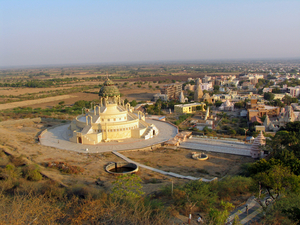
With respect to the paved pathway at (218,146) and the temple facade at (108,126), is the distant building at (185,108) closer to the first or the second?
the temple facade at (108,126)

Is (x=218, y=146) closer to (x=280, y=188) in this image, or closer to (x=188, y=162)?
(x=188, y=162)

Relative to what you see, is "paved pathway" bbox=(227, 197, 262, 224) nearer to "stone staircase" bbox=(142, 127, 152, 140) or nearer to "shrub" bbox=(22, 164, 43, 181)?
"shrub" bbox=(22, 164, 43, 181)

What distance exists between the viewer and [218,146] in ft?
95.1

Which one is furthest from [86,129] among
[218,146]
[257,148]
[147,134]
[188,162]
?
[257,148]

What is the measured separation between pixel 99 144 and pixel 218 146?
1427 centimetres

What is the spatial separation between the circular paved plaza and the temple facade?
858 mm

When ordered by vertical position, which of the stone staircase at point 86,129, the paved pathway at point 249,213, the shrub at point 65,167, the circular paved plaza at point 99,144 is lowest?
the circular paved plaza at point 99,144

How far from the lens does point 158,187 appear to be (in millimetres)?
17641

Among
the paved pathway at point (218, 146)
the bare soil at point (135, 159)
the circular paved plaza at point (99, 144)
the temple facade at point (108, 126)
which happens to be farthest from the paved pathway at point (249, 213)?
the temple facade at point (108, 126)

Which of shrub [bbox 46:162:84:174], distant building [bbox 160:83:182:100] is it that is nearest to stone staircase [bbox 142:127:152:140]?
shrub [bbox 46:162:84:174]

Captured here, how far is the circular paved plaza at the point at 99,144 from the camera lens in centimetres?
2773

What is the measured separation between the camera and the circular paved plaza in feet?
91.0

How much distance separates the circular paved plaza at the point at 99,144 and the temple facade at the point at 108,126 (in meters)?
0.86

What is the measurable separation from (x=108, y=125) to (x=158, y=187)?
14.6 metres
